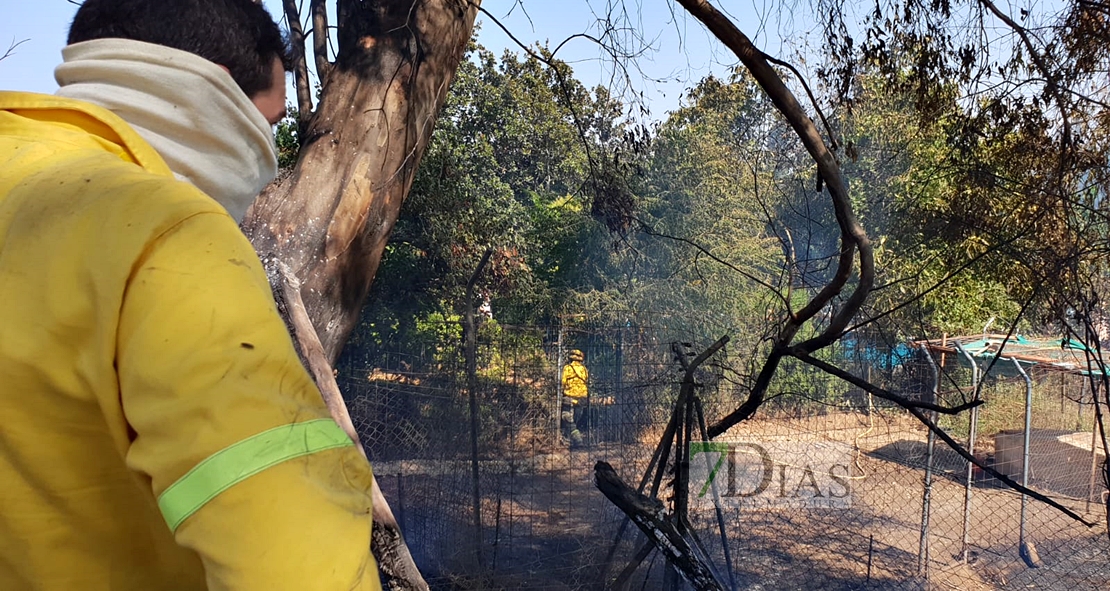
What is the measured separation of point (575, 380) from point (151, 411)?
14.4ft

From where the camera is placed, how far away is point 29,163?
69cm

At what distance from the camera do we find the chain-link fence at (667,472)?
4.88 m

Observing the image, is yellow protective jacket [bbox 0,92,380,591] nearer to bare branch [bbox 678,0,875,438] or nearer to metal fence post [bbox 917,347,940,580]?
bare branch [bbox 678,0,875,438]

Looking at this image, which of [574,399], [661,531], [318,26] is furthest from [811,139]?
[318,26]

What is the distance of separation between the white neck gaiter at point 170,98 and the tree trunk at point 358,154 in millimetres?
1379

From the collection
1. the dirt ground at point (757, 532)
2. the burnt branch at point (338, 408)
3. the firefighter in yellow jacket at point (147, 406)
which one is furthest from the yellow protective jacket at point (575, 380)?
the firefighter in yellow jacket at point (147, 406)

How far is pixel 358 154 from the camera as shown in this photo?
2486 millimetres

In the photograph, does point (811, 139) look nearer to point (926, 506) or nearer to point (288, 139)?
point (926, 506)

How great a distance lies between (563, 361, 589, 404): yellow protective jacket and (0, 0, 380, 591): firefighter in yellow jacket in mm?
4026

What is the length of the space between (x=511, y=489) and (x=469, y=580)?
746mm

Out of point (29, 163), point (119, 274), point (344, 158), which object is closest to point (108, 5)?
point (29, 163)

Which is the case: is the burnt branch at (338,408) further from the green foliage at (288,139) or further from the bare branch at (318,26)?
the green foliage at (288,139)

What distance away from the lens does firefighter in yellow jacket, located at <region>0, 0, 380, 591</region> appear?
542 mm

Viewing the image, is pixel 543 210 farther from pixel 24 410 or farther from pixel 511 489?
pixel 24 410
